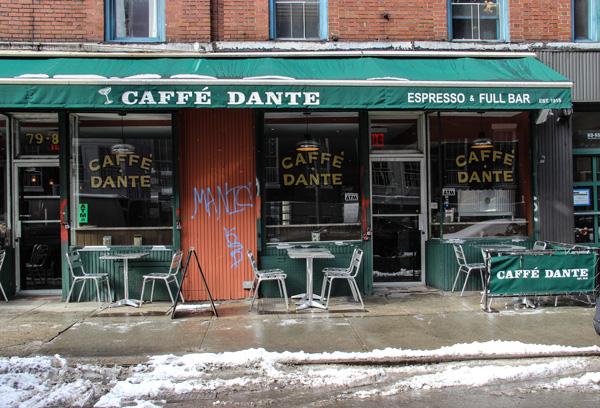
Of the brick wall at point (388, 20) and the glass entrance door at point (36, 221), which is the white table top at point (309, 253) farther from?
the glass entrance door at point (36, 221)

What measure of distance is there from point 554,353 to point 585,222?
468cm

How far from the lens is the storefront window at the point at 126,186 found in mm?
8117

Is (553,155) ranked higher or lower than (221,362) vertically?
higher

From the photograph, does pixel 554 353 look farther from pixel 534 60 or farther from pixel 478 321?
pixel 534 60

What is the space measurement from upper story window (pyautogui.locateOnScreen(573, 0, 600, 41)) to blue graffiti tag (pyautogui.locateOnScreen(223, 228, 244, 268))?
7460 mm

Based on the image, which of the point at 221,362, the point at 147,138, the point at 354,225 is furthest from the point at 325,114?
the point at 221,362

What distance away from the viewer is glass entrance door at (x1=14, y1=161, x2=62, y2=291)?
855 cm

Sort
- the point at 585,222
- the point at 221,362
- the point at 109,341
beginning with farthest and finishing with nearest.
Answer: the point at 585,222, the point at 109,341, the point at 221,362

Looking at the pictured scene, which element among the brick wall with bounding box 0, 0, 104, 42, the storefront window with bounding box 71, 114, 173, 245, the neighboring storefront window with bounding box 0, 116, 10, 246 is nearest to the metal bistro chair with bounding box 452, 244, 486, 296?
the storefront window with bounding box 71, 114, 173, 245

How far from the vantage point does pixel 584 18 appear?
29.3 feet

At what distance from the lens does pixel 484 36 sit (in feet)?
28.9

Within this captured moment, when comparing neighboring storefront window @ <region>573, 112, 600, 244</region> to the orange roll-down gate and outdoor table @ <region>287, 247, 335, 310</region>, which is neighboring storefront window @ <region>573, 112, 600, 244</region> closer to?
outdoor table @ <region>287, 247, 335, 310</region>

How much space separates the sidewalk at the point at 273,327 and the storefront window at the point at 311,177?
1.30 m

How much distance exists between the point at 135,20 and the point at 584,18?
28.0 ft
